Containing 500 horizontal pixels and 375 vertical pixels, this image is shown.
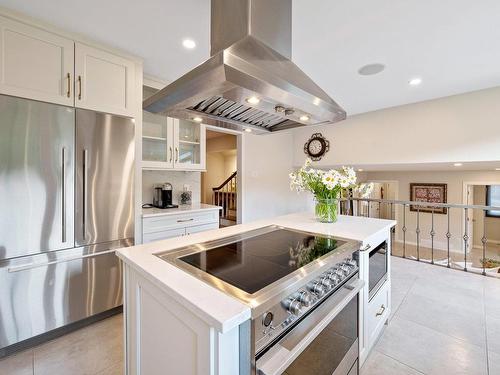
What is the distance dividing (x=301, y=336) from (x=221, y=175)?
6155 millimetres

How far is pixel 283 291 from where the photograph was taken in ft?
2.66

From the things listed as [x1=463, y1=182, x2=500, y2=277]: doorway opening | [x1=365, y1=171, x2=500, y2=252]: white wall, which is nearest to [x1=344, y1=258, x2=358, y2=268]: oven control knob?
[x1=365, y1=171, x2=500, y2=252]: white wall

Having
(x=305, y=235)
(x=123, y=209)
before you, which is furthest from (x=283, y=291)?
(x=123, y=209)

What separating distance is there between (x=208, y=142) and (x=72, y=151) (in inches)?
190

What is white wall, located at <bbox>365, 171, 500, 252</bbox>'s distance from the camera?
5.94m

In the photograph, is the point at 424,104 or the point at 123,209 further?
the point at 424,104

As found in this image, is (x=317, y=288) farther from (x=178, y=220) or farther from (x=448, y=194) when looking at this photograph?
(x=448, y=194)

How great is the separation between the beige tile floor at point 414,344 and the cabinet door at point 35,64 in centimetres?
182

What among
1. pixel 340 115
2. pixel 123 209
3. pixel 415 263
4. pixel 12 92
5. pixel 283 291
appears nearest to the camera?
pixel 283 291

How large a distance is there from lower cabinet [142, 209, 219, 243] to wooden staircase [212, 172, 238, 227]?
6.73ft

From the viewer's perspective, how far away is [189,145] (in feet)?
9.66

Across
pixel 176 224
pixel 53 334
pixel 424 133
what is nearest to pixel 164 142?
pixel 176 224

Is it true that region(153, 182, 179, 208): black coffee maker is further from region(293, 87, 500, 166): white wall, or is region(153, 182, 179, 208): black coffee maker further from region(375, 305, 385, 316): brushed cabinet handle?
region(293, 87, 500, 166): white wall

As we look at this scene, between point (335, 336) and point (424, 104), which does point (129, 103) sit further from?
point (424, 104)
